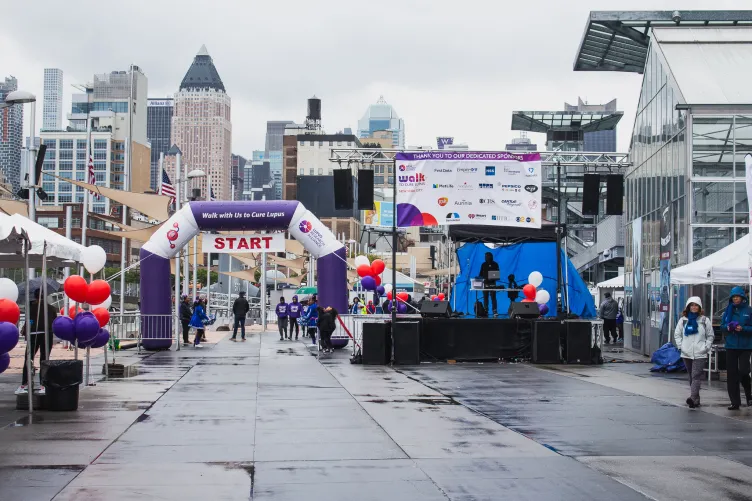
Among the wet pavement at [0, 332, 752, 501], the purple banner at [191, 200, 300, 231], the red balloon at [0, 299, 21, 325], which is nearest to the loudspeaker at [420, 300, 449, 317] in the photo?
the wet pavement at [0, 332, 752, 501]

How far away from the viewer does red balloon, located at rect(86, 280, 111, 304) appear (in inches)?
643

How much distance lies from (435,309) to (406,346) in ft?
6.61

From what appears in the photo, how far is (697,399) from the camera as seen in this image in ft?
49.5

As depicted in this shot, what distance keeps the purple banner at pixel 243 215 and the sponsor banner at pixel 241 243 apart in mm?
325

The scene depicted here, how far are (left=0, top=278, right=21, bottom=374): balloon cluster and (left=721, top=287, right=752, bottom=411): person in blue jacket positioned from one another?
A: 993cm

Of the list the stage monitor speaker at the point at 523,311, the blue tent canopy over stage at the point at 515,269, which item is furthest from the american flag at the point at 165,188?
the stage monitor speaker at the point at 523,311

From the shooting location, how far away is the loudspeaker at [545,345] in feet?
81.3

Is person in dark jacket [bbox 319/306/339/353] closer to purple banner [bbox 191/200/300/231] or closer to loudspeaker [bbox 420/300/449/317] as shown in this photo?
purple banner [bbox 191/200/300/231]

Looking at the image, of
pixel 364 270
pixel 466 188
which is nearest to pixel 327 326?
pixel 364 270

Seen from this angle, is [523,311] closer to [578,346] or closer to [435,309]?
[578,346]

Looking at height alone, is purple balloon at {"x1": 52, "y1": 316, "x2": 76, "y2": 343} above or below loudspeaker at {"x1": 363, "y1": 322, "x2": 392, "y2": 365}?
above

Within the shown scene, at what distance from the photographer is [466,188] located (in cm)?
2633

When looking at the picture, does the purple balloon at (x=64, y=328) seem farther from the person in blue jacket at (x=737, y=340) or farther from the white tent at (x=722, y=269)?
the white tent at (x=722, y=269)

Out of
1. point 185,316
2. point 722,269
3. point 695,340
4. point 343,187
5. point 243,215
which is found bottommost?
point 185,316
